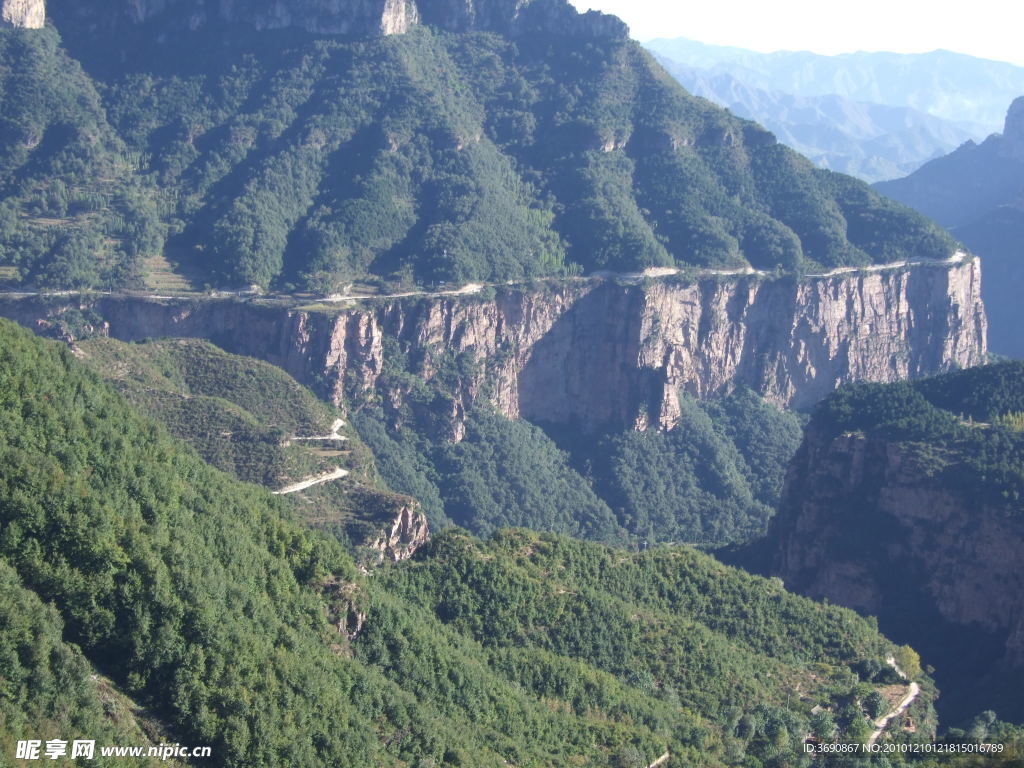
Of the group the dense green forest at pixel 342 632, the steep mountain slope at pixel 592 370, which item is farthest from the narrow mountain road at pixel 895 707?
the steep mountain slope at pixel 592 370

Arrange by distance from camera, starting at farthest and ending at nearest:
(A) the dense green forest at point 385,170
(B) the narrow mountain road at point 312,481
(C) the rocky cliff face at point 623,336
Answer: (A) the dense green forest at point 385,170 < (C) the rocky cliff face at point 623,336 < (B) the narrow mountain road at point 312,481

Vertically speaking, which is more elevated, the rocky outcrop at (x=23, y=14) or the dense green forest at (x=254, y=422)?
the rocky outcrop at (x=23, y=14)

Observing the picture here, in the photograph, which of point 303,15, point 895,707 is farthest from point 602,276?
point 895,707

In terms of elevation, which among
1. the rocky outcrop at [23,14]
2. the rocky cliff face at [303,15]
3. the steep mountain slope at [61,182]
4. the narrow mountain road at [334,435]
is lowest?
the narrow mountain road at [334,435]

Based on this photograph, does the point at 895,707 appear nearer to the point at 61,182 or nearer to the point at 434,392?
the point at 434,392

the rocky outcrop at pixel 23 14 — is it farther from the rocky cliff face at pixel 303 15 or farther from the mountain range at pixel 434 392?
the rocky cliff face at pixel 303 15

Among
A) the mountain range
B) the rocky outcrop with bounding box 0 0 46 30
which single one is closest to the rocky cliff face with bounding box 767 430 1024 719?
the mountain range
